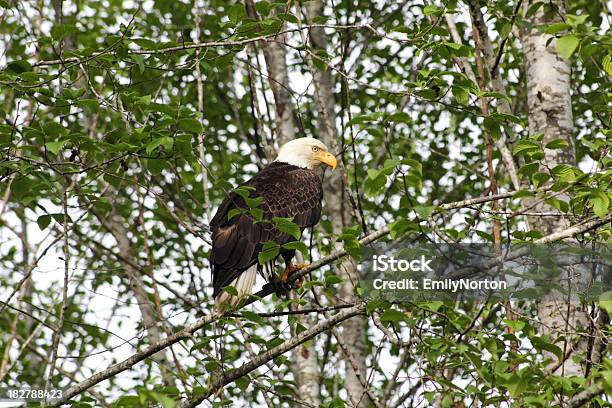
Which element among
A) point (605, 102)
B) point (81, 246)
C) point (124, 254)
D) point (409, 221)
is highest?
point (81, 246)

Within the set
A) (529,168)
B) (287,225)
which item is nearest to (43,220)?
(287,225)

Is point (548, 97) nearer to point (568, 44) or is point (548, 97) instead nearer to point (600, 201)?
point (600, 201)

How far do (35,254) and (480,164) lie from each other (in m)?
5.11

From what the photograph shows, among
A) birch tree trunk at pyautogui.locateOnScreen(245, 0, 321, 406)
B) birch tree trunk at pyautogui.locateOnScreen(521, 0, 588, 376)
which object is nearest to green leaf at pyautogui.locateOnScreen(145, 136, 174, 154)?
birch tree trunk at pyautogui.locateOnScreen(521, 0, 588, 376)

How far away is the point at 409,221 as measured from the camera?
366 cm

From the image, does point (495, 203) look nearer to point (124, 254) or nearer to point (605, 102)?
point (605, 102)

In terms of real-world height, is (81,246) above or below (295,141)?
above

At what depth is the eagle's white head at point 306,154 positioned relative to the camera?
7.14 meters

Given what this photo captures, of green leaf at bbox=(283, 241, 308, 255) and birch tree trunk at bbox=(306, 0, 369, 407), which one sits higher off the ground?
birch tree trunk at bbox=(306, 0, 369, 407)

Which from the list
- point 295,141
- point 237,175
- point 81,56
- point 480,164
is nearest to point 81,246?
point 237,175

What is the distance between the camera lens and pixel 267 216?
243 inches

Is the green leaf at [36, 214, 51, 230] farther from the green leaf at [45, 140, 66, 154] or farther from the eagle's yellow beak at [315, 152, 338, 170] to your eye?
the eagle's yellow beak at [315, 152, 338, 170]

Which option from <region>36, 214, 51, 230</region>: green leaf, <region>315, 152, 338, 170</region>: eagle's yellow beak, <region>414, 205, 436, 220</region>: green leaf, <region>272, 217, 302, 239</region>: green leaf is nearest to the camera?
<region>414, 205, 436, 220</region>: green leaf

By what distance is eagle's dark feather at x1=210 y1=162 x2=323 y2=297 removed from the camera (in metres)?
5.71
